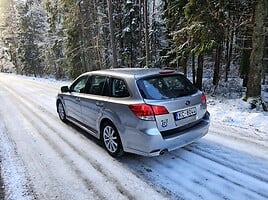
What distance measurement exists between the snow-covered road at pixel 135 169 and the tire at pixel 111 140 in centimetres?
15

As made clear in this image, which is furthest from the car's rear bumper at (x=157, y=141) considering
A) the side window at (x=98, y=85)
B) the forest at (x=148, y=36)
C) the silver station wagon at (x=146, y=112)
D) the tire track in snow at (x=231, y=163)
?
the forest at (x=148, y=36)

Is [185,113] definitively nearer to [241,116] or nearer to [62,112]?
[241,116]

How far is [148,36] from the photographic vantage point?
1939cm

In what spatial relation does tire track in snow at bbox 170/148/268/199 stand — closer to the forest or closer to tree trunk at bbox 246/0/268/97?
tree trunk at bbox 246/0/268/97

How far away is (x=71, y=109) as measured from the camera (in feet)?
21.6

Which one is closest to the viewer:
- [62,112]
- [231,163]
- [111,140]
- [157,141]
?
[157,141]

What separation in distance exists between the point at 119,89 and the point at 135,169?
1.49 m

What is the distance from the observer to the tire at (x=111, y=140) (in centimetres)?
459

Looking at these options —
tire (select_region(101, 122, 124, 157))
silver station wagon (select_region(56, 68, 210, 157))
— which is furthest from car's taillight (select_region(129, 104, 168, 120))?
tire (select_region(101, 122, 124, 157))

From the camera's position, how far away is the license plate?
419 centimetres

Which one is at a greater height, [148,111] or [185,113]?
A: [148,111]

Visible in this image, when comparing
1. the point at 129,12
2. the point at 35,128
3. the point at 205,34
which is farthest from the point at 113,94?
the point at 129,12

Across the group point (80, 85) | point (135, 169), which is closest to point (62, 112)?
point (80, 85)

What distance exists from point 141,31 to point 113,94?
19.2 meters
